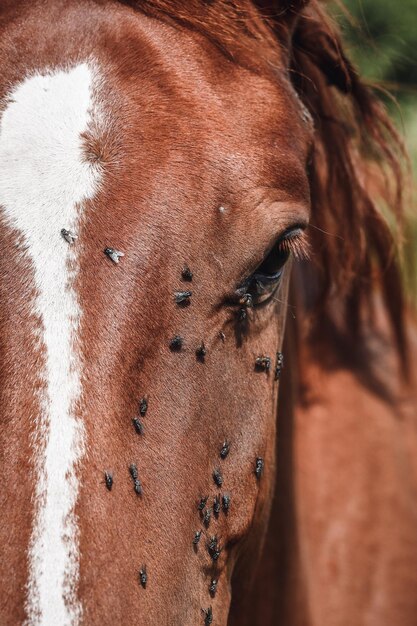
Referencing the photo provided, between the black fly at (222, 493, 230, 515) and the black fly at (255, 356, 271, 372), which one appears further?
the black fly at (255, 356, 271, 372)

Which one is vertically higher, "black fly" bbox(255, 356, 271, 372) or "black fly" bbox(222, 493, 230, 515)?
"black fly" bbox(255, 356, 271, 372)

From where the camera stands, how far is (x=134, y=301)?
1.42 m

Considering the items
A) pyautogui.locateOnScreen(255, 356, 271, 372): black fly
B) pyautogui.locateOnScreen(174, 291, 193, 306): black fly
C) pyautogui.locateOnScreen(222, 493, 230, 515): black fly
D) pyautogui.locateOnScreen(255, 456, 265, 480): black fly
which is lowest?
pyautogui.locateOnScreen(222, 493, 230, 515): black fly

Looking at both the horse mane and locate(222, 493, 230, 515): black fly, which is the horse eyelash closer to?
the horse mane

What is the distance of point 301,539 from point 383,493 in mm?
485

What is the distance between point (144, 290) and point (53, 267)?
18 centimetres

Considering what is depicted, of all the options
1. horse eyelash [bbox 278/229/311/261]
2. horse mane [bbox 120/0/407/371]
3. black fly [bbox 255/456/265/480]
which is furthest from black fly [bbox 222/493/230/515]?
horse mane [bbox 120/0/407/371]

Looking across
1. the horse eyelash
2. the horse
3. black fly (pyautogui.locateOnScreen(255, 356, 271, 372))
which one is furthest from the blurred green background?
black fly (pyautogui.locateOnScreen(255, 356, 271, 372))

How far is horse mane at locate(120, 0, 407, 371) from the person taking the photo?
5.86 feet

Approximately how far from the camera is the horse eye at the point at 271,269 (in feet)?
5.38

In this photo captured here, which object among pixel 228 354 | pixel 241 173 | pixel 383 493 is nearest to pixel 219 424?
pixel 228 354

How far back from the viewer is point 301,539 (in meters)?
2.41

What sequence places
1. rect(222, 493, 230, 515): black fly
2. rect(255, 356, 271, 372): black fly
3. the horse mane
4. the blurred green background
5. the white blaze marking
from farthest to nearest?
the blurred green background < the horse mane < rect(255, 356, 271, 372): black fly < rect(222, 493, 230, 515): black fly < the white blaze marking

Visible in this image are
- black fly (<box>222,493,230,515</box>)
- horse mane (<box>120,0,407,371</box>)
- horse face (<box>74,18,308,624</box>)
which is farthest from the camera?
horse mane (<box>120,0,407,371</box>)
